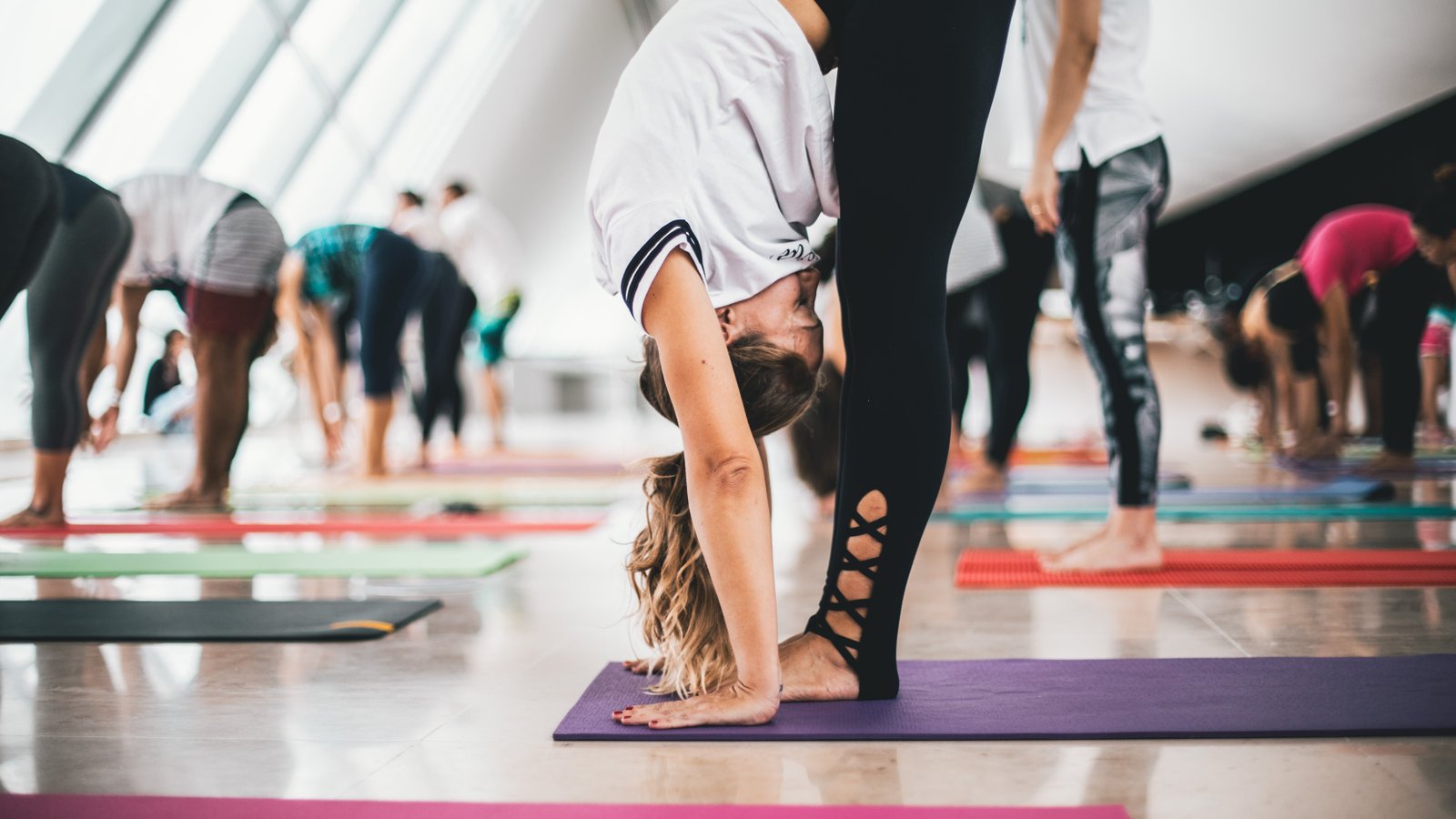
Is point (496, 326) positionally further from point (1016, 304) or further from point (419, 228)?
point (1016, 304)

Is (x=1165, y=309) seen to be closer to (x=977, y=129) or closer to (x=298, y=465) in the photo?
(x=298, y=465)

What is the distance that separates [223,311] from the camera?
3.47m

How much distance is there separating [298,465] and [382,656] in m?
4.53

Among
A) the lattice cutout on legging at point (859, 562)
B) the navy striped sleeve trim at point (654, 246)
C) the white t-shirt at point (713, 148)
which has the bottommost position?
the lattice cutout on legging at point (859, 562)

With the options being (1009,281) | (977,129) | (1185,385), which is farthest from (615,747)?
(1185,385)

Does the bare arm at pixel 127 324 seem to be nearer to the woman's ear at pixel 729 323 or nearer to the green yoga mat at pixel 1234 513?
the green yoga mat at pixel 1234 513

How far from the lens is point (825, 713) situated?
1.16 metres

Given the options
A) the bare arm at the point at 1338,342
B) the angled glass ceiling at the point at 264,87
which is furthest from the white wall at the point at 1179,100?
the bare arm at the point at 1338,342

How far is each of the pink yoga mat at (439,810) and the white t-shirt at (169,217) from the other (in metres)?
2.84

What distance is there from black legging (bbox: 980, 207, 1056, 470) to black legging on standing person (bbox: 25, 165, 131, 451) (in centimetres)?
261

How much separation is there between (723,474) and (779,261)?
0.94 ft

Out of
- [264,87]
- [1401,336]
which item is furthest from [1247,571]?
[264,87]

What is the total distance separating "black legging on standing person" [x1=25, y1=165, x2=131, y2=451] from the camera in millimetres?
2746

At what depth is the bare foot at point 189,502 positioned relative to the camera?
352cm
